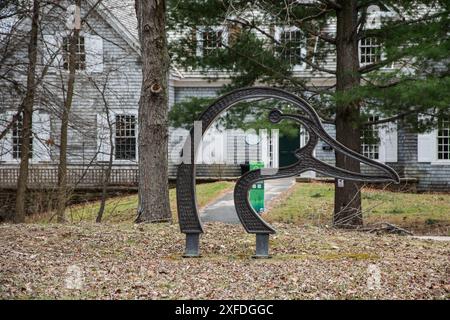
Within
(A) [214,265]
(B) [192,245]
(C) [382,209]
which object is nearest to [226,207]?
(C) [382,209]

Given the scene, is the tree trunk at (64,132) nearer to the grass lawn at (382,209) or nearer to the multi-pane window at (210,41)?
the multi-pane window at (210,41)

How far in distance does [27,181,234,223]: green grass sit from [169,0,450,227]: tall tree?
3443 millimetres

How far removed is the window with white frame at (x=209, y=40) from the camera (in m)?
17.2

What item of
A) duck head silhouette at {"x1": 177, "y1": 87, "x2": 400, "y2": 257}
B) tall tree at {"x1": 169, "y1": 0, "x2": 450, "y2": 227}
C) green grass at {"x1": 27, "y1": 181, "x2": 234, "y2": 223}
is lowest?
green grass at {"x1": 27, "y1": 181, "x2": 234, "y2": 223}

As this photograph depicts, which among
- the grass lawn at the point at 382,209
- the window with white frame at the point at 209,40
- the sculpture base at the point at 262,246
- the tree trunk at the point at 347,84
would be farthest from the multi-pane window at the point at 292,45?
the sculpture base at the point at 262,246

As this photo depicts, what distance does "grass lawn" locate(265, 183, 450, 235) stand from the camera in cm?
1816

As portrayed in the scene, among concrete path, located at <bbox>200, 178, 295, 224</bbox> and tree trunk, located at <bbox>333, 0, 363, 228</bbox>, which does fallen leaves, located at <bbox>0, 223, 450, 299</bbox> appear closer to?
tree trunk, located at <bbox>333, 0, 363, 228</bbox>

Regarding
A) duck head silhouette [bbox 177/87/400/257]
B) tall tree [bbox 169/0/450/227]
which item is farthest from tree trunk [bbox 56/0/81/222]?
duck head silhouette [bbox 177/87/400/257]

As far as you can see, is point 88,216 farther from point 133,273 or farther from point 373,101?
point 133,273

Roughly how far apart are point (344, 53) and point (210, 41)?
3123mm

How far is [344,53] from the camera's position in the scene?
16.8 m

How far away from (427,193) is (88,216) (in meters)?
13.3

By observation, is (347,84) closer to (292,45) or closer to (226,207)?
(292,45)
